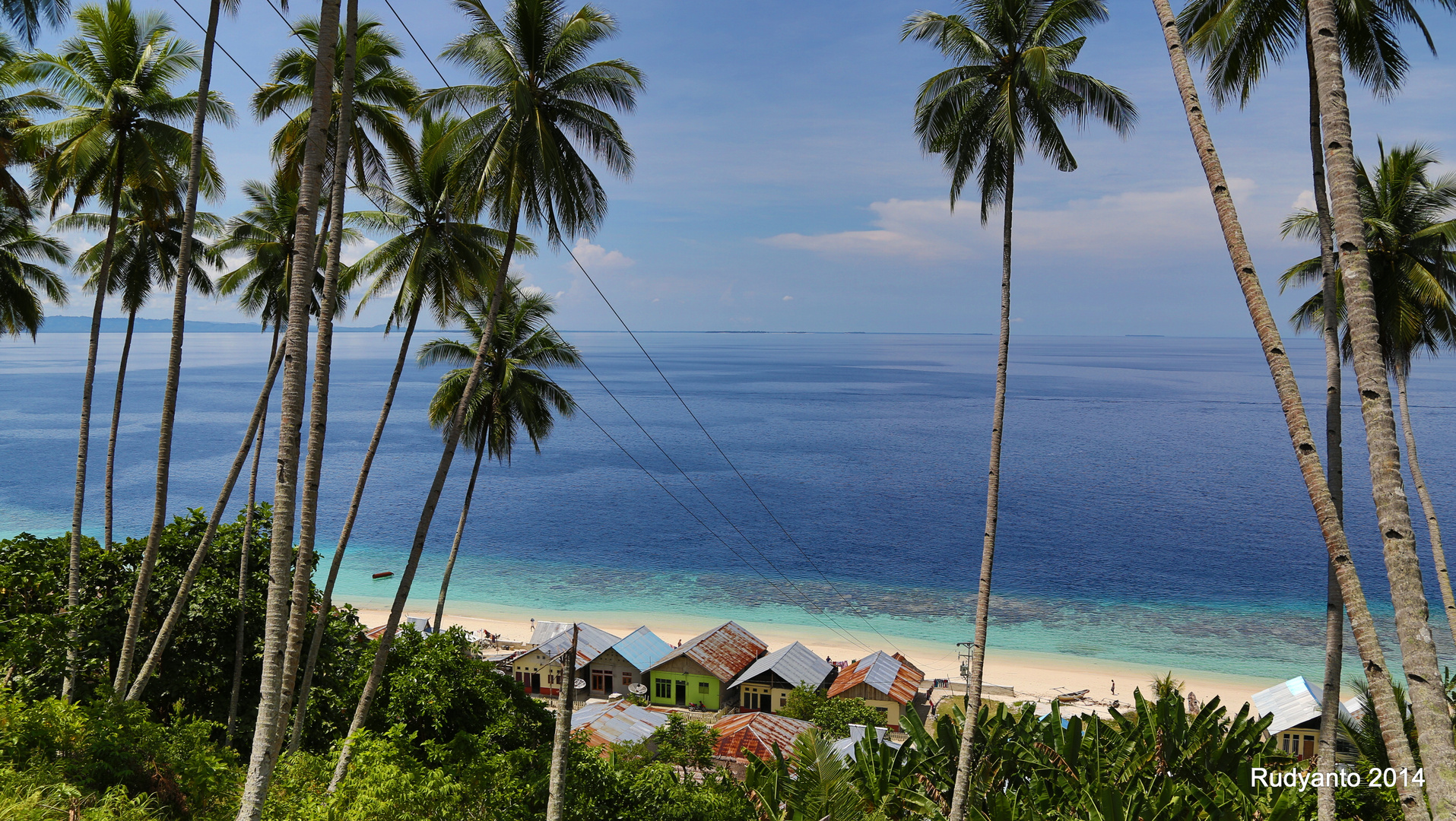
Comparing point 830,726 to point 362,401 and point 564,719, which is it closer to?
point 564,719

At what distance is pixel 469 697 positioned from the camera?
1623cm

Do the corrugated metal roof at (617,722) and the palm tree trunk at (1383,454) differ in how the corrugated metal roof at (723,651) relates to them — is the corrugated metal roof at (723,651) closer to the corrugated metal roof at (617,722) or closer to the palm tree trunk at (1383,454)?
the corrugated metal roof at (617,722)

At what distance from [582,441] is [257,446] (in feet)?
329

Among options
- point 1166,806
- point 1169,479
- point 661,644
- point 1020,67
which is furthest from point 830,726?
point 1169,479

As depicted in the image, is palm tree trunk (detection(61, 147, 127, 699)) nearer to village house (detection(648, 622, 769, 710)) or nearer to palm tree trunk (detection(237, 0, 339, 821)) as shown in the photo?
palm tree trunk (detection(237, 0, 339, 821))

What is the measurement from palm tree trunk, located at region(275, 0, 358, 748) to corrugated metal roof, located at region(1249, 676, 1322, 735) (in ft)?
98.0

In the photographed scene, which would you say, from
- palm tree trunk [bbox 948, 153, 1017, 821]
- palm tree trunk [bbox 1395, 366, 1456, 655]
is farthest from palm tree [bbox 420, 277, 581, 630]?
palm tree trunk [bbox 1395, 366, 1456, 655]

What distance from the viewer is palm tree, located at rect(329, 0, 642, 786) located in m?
13.7

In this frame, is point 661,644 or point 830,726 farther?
point 661,644

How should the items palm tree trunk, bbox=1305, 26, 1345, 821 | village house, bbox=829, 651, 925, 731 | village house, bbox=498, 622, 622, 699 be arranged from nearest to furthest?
palm tree trunk, bbox=1305, 26, 1345, 821 < village house, bbox=829, 651, 925, 731 < village house, bbox=498, 622, 622, 699

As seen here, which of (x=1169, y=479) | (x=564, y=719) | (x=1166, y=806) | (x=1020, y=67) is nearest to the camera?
(x=564, y=719)

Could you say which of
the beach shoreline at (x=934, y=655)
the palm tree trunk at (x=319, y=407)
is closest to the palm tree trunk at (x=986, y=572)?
the palm tree trunk at (x=319, y=407)

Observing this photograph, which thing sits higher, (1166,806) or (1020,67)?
(1020,67)

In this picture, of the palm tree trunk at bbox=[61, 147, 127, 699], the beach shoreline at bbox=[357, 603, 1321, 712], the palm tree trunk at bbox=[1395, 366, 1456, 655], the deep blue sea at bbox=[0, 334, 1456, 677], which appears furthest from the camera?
the deep blue sea at bbox=[0, 334, 1456, 677]
